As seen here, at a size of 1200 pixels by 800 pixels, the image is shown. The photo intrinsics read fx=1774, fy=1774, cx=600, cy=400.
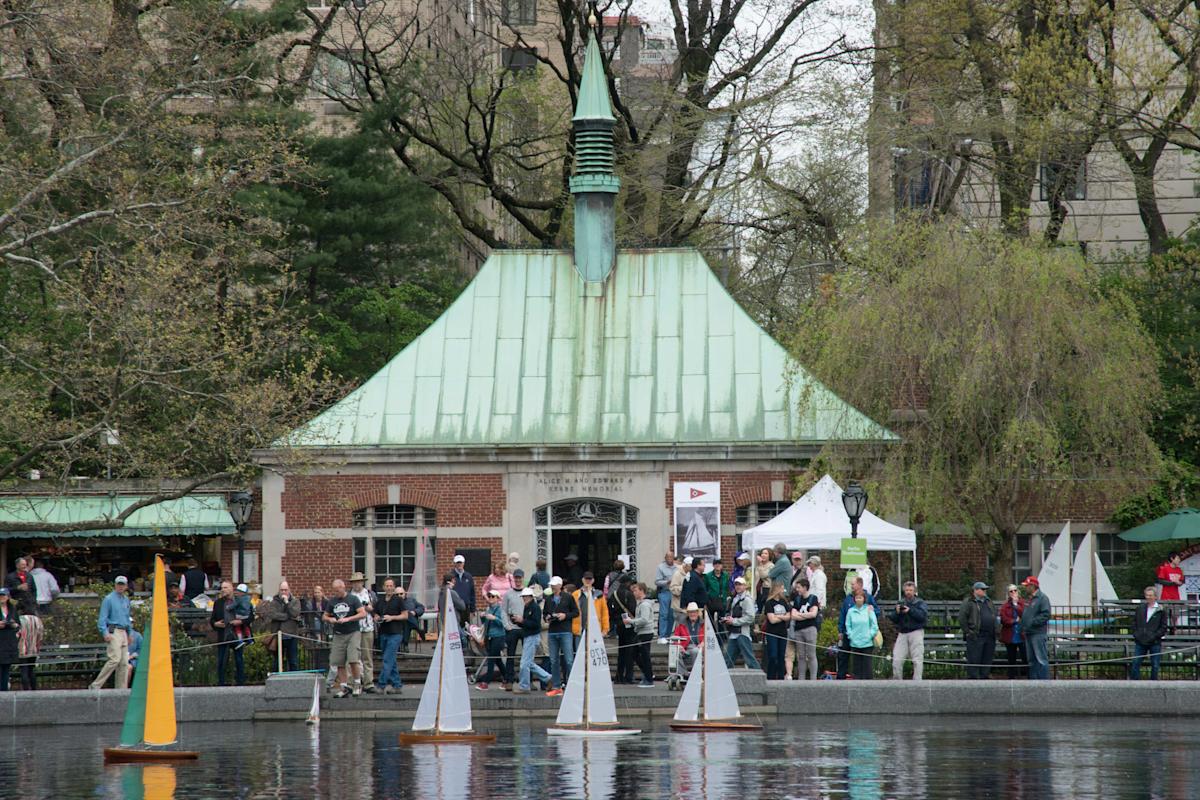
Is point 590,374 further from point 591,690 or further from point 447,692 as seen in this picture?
point 447,692

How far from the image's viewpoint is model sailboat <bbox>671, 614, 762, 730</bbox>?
63.5ft

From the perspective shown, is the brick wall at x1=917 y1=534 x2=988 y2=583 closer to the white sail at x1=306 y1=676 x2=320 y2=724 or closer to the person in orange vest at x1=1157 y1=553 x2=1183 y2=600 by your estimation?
the person in orange vest at x1=1157 y1=553 x2=1183 y2=600

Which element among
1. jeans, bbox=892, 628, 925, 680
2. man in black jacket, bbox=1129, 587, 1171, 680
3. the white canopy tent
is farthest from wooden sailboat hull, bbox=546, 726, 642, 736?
the white canopy tent

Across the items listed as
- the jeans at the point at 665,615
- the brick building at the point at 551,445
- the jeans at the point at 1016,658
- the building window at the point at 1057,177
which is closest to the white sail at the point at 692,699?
the jeans at the point at 665,615

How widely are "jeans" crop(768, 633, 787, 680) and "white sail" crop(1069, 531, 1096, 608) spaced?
784cm

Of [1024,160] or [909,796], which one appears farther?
[1024,160]

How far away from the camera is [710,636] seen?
62.1 ft

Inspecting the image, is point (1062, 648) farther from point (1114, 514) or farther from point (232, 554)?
point (232, 554)

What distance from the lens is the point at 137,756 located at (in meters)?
16.9

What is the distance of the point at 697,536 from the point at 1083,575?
665 cm

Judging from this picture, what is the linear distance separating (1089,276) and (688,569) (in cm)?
1048

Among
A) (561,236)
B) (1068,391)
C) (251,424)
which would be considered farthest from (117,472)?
(1068,391)

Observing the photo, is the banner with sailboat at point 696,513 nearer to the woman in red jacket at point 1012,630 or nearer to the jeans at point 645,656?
the jeans at point 645,656

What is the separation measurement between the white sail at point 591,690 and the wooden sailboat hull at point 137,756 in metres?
4.18
